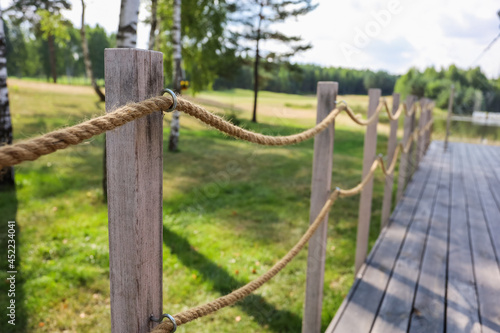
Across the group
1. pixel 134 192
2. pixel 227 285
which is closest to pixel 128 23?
pixel 227 285

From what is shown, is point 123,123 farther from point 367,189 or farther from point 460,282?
point 460,282

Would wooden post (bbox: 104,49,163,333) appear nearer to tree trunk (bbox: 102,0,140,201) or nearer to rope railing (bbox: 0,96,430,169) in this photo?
rope railing (bbox: 0,96,430,169)

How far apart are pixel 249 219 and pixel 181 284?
6.71 feet

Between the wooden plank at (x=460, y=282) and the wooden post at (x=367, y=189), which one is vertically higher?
the wooden post at (x=367, y=189)

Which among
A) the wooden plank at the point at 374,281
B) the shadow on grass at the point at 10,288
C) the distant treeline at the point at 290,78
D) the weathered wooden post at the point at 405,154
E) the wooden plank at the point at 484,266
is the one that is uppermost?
the distant treeline at the point at 290,78

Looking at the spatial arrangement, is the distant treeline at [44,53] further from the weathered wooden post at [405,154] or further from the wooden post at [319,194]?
the wooden post at [319,194]

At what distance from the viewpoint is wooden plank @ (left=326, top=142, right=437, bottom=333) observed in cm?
248

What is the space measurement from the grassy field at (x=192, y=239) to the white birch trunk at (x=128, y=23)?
1254 mm

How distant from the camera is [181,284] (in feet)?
12.7

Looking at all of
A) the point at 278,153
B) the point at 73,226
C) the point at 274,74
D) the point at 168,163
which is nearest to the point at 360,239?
the point at 73,226

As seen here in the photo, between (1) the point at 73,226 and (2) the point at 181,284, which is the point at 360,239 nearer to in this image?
(2) the point at 181,284

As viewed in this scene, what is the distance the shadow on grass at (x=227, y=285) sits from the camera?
3260 millimetres

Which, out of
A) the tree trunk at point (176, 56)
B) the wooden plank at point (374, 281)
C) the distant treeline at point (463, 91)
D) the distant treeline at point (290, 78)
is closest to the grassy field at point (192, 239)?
the wooden plank at point (374, 281)

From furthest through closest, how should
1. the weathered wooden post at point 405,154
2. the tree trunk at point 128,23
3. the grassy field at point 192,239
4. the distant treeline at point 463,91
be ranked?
the distant treeline at point 463,91 → the weathered wooden post at point 405,154 → the tree trunk at point 128,23 → the grassy field at point 192,239
